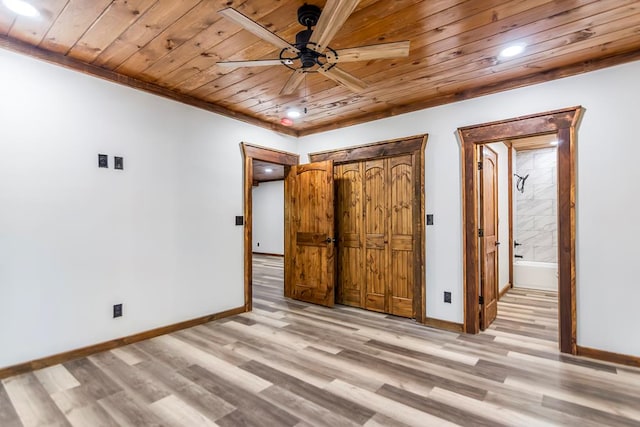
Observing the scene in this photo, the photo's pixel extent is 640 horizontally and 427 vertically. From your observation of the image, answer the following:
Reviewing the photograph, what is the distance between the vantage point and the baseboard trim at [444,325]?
3473mm

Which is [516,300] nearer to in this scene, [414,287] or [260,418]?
[414,287]

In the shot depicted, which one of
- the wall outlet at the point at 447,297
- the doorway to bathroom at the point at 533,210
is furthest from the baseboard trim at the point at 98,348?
the doorway to bathroom at the point at 533,210

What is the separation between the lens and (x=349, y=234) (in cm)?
451

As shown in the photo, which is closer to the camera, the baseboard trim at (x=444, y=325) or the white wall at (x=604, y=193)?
the white wall at (x=604, y=193)

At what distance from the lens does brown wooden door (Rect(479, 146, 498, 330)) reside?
11.5 ft

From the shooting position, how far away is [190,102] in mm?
3656

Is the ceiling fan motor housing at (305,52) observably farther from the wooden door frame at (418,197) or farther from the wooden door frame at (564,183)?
the wooden door frame at (564,183)

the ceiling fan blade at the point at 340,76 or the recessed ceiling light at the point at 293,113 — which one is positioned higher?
the recessed ceiling light at the point at 293,113

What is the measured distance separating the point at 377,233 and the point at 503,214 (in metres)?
2.43

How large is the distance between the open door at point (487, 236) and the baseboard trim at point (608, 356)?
33.7 inches

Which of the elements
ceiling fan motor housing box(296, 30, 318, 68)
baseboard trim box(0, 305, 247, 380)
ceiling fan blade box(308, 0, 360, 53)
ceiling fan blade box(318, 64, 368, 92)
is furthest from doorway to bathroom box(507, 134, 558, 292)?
baseboard trim box(0, 305, 247, 380)

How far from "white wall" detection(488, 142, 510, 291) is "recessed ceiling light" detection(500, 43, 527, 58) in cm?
242

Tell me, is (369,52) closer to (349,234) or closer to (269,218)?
(349,234)

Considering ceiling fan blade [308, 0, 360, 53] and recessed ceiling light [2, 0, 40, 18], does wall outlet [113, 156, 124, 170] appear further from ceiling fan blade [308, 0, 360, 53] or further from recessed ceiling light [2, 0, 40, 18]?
ceiling fan blade [308, 0, 360, 53]
